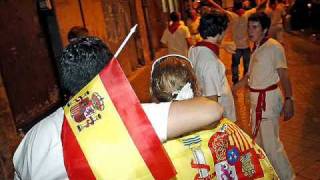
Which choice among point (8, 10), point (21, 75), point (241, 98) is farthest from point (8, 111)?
point (241, 98)

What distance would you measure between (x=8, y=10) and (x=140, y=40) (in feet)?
21.7

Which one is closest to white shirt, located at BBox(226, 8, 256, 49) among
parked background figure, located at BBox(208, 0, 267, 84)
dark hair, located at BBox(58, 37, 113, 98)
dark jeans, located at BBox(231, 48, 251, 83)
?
parked background figure, located at BBox(208, 0, 267, 84)

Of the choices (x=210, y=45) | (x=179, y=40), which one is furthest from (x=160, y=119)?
(x=179, y=40)

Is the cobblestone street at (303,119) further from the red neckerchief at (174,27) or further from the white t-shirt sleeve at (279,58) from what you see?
the red neckerchief at (174,27)

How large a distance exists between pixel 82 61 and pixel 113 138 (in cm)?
39

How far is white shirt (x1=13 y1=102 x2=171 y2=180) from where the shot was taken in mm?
1645

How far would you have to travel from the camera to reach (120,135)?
5.23ft

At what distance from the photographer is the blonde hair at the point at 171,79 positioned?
2080mm

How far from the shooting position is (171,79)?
209cm

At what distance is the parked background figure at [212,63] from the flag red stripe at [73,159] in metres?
2.36

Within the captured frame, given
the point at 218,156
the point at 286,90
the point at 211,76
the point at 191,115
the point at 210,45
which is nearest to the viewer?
the point at 191,115

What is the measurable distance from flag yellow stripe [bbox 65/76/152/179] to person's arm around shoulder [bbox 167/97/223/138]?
185 mm

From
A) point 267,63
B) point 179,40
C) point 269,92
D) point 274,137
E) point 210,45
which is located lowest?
point 274,137

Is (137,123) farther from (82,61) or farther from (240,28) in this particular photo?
(240,28)
